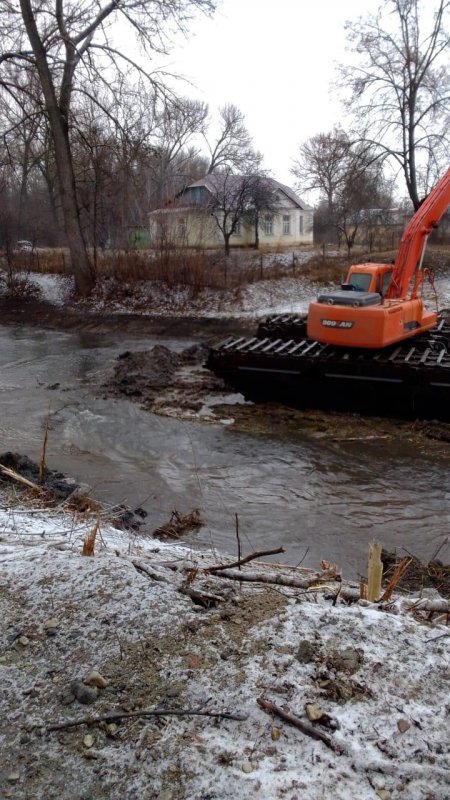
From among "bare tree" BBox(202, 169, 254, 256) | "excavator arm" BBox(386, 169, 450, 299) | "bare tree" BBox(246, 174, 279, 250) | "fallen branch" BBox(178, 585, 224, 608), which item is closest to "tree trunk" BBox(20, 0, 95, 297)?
"bare tree" BBox(202, 169, 254, 256)

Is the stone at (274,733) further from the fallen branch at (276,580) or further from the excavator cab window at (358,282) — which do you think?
the excavator cab window at (358,282)

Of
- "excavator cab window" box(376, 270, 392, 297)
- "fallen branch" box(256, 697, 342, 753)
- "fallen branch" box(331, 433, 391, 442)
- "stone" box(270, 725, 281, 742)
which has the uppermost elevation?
"excavator cab window" box(376, 270, 392, 297)

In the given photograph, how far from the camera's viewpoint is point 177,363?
49.2 feet

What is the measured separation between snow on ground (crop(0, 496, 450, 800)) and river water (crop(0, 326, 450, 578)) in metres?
2.83

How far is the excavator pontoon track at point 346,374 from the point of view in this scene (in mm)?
10414

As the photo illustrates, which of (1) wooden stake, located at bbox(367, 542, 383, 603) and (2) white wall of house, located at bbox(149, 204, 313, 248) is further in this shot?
(2) white wall of house, located at bbox(149, 204, 313, 248)

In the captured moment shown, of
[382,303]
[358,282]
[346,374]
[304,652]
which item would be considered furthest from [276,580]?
[358,282]

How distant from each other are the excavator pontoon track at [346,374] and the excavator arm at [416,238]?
110 centimetres

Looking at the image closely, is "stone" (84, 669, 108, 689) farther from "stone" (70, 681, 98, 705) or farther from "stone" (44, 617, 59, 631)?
"stone" (44, 617, 59, 631)

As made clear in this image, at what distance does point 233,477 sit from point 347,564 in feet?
9.02

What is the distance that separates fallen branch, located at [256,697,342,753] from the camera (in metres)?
2.72

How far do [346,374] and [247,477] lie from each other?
319cm

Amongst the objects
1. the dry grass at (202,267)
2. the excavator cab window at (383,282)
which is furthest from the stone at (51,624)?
the dry grass at (202,267)

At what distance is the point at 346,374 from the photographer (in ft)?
36.0
